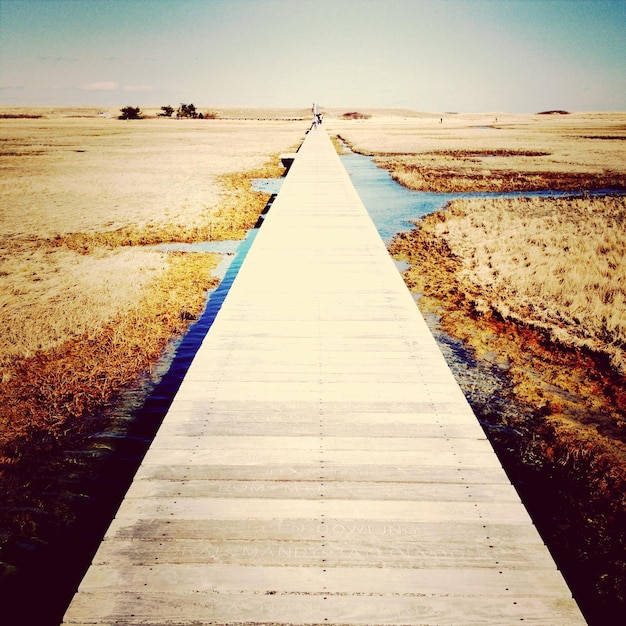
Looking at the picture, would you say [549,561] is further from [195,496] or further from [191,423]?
[191,423]

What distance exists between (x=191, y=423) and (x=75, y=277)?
7056mm

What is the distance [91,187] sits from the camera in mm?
18500

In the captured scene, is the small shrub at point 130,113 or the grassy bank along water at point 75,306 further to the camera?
the small shrub at point 130,113

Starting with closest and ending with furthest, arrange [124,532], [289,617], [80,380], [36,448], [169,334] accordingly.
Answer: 1. [289,617]
2. [124,532]
3. [36,448]
4. [80,380]
5. [169,334]

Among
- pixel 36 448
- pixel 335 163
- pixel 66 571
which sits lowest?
pixel 66 571

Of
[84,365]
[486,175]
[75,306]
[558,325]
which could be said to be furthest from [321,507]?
[486,175]

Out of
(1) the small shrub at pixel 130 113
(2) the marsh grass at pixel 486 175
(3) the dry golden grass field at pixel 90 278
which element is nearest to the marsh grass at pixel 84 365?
(3) the dry golden grass field at pixel 90 278

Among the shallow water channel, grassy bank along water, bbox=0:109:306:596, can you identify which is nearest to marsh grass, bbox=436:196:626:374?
the shallow water channel

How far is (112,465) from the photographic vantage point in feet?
14.0

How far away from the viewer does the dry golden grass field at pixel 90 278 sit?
17.1 ft

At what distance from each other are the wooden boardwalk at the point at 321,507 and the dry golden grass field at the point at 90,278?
7.96 ft

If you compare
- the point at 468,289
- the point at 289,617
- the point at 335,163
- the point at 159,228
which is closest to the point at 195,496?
the point at 289,617

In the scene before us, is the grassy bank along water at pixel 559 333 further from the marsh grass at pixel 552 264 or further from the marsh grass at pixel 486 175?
the marsh grass at pixel 486 175

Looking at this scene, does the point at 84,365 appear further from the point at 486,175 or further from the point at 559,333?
the point at 486,175
